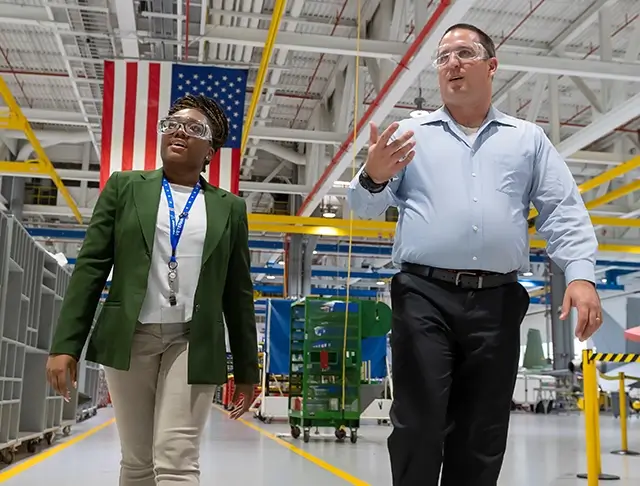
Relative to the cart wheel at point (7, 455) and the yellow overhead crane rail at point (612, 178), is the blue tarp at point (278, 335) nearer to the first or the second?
the yellow overhead crane rail at point (612, 178)

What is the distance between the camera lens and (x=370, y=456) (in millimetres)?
6871

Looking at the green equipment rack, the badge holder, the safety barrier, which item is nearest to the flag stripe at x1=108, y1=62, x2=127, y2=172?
the green equipment rack

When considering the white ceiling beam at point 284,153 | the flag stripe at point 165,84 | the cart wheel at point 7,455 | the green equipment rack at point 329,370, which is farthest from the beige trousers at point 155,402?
the white ceiling beam at point 284,153

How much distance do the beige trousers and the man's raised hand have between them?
0.77 metres

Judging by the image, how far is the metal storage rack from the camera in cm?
600

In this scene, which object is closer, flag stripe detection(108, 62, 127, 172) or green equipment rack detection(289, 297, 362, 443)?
flag stripe detection(108, 62, 127, 172)

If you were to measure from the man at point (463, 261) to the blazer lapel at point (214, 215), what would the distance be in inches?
17.4

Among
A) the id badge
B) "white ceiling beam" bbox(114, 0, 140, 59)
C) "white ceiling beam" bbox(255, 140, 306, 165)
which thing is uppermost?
"white ceiling beam" bbox(255, 140, 306, 165)

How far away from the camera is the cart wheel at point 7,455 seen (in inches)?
245

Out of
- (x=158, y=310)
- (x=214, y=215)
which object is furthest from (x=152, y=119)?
(x=158, y=310)

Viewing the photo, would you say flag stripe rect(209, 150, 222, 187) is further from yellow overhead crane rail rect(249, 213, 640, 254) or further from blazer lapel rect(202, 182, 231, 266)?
yellow overhead crane rail rect(249, 213, 640, 254)

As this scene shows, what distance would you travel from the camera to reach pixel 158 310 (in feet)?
7.25

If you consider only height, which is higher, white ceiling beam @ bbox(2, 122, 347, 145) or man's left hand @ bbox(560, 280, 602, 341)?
white ceiling beam @ bbox(2, 122, 347, 145)

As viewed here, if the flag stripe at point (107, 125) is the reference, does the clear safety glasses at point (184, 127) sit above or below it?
below
